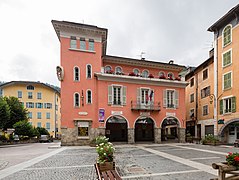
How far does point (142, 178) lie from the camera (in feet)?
23.8

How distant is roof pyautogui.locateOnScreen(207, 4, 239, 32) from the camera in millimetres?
21269

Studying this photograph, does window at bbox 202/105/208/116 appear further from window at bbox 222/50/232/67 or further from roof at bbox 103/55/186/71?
window at bbox 222/50/232/67

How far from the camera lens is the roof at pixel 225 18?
2127 cm

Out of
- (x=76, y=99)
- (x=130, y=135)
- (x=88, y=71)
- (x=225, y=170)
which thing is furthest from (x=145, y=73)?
(x=225, y=170)

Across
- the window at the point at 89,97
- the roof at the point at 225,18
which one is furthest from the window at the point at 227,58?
the window at the point at 89,97

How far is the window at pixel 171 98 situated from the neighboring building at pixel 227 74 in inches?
202

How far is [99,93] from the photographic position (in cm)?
2225

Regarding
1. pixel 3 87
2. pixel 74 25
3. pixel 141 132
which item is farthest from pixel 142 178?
pixel 3 87

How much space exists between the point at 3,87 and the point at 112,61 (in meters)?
37.3

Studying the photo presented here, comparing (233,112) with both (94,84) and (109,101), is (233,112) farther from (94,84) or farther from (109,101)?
(94,84)

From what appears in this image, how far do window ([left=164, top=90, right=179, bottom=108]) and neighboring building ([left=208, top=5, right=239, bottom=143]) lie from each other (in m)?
5.14

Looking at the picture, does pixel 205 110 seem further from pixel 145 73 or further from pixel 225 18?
Answer: pixel 225 18

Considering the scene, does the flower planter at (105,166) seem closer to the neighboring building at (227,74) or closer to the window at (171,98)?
the neighboring building at (227,74)

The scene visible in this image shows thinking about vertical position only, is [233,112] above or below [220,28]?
below
